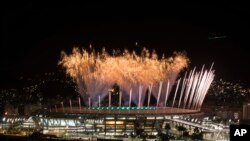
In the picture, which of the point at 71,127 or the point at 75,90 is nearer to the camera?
the point at 71,127

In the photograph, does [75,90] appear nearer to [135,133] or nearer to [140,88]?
[140,88]

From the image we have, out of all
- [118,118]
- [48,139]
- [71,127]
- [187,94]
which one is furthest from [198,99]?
[48,139]

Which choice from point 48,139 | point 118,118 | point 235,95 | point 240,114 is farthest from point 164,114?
point 235,95

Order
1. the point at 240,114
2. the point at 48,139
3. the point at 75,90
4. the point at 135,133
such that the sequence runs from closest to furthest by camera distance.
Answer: the point at 48,139
the point at 135,133
the point at 240,114
the point at 75,90

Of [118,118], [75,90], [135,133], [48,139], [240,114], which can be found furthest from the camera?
[75,90]

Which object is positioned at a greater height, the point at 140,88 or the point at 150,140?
the point at 140,88

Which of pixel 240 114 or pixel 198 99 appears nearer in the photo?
pixel 198 99

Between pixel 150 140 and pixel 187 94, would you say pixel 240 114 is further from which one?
pixel 150 140

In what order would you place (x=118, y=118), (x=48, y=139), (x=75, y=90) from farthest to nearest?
1. (x=75, y=90)
2. (x=118, y=118)
3. (x=48, y=139)

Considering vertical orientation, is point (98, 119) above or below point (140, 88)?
below
